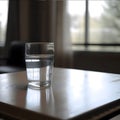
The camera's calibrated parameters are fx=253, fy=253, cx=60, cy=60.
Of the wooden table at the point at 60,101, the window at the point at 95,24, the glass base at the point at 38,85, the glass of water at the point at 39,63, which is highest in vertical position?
the window at the point at 95,24

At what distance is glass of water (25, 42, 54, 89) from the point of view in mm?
1083

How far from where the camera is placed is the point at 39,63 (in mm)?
1084

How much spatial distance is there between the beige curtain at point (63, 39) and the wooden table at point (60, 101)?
2.31 metres

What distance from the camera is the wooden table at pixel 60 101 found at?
74cm

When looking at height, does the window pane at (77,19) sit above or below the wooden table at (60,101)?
above

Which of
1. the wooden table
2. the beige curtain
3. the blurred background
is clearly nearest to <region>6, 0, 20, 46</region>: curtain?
the blurred background

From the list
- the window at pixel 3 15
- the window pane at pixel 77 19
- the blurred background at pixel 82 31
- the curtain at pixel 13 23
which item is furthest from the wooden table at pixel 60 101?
the window at pixel 3 15

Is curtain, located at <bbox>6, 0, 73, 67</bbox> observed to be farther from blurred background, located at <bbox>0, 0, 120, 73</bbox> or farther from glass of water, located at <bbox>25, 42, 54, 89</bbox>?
glass of water, located at <bbox>25, 42, 54, 89</bbox>

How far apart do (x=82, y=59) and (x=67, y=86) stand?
247 cm

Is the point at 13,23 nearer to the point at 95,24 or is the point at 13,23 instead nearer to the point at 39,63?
the point at 95,24

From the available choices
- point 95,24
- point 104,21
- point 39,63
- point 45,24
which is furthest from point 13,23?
point 39,63

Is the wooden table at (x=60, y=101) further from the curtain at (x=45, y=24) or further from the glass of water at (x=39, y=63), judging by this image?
the curtain at (x=45, y=24)

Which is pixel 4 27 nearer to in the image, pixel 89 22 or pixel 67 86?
pixel 89 22

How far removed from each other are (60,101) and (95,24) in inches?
113
